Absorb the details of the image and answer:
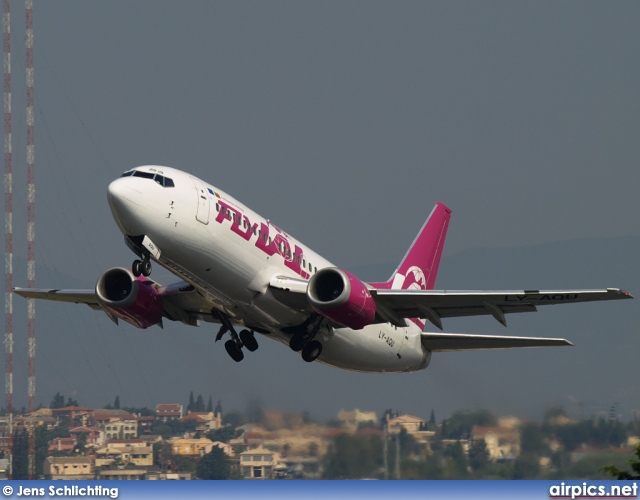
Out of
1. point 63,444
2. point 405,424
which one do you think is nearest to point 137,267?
point 405,424

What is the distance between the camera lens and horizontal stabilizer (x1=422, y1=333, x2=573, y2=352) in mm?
37625

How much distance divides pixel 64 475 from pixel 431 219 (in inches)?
686

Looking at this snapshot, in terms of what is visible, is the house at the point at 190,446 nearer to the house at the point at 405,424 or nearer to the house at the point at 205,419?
the house at the point at 205,419

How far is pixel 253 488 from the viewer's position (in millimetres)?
23984

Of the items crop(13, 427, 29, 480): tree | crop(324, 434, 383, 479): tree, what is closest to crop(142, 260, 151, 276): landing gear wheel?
crop(324, 434, 383, 479): tree

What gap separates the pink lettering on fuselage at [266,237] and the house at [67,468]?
669 inches

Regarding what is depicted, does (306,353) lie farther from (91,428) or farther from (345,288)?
(91,428)

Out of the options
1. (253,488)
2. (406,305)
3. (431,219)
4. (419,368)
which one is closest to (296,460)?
(419,368)

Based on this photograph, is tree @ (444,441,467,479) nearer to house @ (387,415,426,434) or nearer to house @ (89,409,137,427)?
house @ (387,415,426,434)

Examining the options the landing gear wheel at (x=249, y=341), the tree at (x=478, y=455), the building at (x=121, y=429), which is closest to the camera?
the landing gear wheel at (x=249, y=341)

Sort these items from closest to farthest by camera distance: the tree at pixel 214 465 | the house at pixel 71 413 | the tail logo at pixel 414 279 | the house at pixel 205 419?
1. the tree at pixel 214 465
2. the tail logo at pixel 414 279
3. the house at pixel 205 419
4. the house at pixel 71 413

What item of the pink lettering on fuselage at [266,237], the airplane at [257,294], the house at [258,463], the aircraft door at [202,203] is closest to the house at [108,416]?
the house at [258,463]

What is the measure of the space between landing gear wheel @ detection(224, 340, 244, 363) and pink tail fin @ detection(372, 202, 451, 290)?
6272 millimetres

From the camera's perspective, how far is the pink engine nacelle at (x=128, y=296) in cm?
3622
